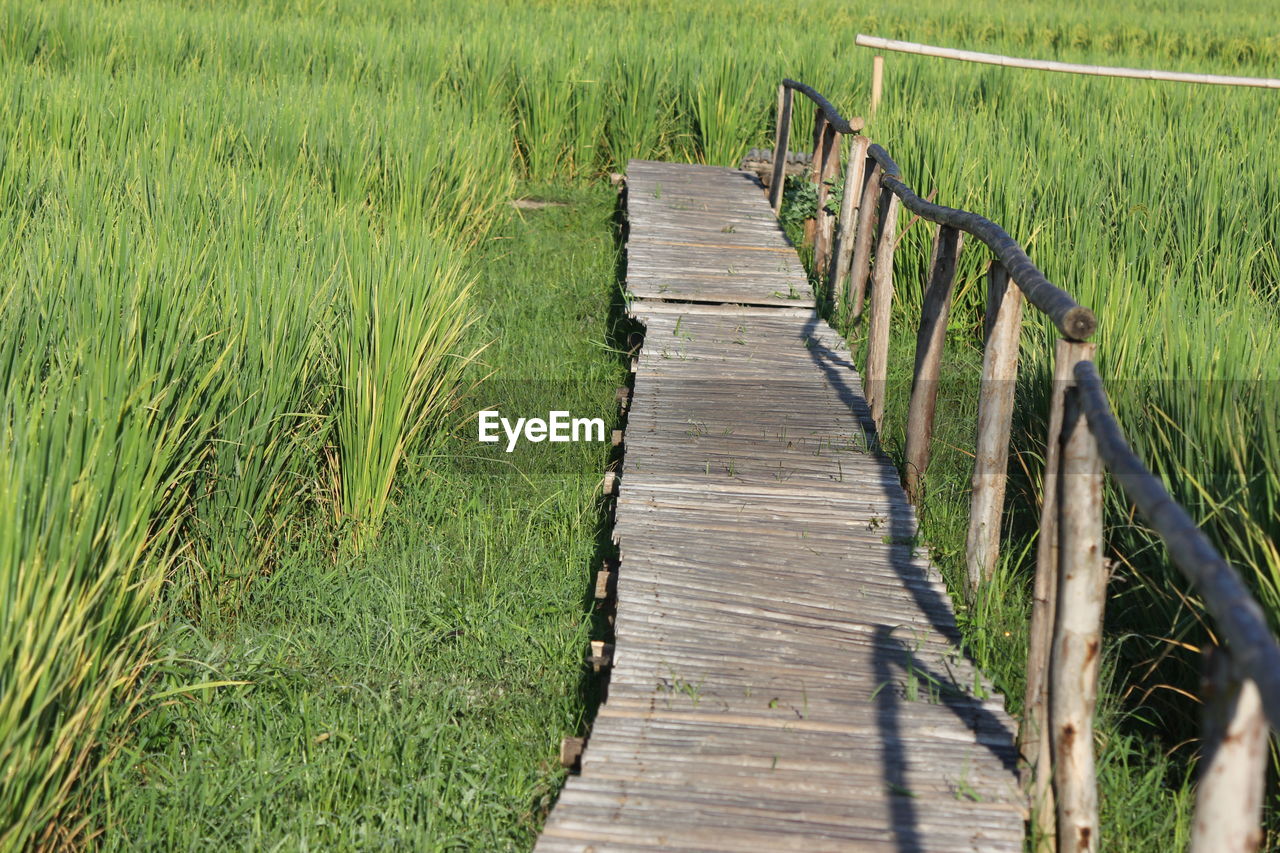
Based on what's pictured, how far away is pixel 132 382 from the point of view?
126 inches

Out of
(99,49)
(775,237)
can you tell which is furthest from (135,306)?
(99,49)

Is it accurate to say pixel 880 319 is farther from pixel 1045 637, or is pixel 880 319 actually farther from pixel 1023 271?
pixel 1045 637

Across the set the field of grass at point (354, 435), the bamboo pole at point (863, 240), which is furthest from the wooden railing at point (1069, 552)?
the bamboo pole at point (863, 240)

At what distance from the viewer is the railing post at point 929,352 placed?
13.6 ft

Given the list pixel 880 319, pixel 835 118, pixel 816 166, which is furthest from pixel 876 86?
pixel 880 319

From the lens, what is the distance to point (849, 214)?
21.2ft

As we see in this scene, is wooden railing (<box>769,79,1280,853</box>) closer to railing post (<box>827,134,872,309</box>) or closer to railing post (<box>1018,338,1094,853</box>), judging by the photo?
railing post (<box>1018,338,1094,853</box>)

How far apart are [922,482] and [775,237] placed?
3.52m

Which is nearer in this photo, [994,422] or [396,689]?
[396,689]

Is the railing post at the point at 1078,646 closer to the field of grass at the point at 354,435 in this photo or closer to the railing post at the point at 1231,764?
the field of grass at the point at 354,435

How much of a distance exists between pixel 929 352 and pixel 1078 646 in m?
1.99

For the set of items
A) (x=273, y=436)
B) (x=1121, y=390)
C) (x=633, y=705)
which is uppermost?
(x=1121, y=390)

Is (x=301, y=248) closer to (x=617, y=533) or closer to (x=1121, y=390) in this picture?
(x=617, y=533)

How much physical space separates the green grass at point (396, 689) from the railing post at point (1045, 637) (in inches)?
46.0
